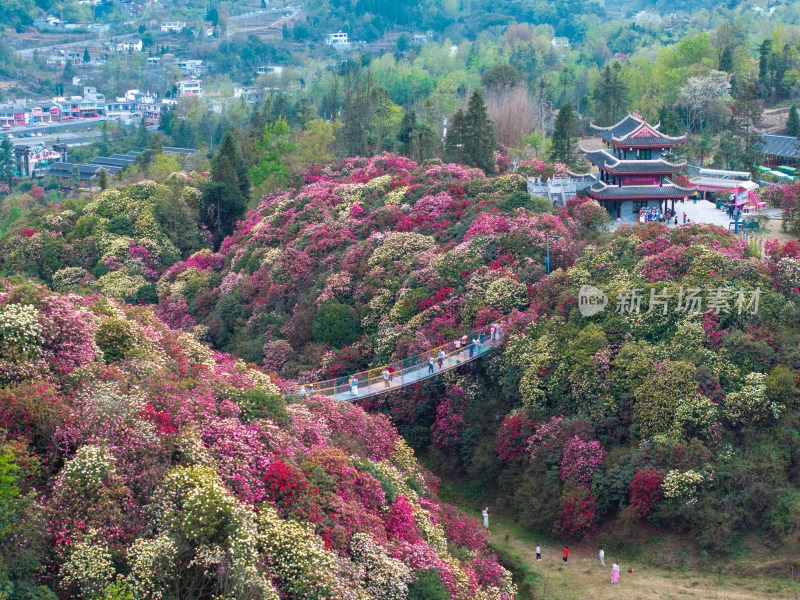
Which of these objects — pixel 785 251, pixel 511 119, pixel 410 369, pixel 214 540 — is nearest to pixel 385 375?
pixel 410 369

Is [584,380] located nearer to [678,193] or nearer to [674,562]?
[674,562]

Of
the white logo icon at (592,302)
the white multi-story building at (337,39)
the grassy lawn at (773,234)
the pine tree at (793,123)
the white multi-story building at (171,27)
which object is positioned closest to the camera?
the white logo icon at (592,302)

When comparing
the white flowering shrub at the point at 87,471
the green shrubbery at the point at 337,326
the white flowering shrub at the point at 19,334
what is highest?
the white flowering shrub at the point at 19,334

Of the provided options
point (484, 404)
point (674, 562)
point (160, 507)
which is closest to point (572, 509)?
point (674, 562)

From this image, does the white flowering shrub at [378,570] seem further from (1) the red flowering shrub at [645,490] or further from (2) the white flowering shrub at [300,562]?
(1) the red flowering shrub at [645,490]

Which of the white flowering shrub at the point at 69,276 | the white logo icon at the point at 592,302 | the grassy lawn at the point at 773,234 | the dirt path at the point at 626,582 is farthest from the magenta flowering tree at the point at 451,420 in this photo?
the white flowering shrub at the point at 69,276

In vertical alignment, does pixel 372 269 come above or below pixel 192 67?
below

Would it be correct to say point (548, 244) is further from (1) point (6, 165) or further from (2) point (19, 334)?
(1) point (6, 165)
